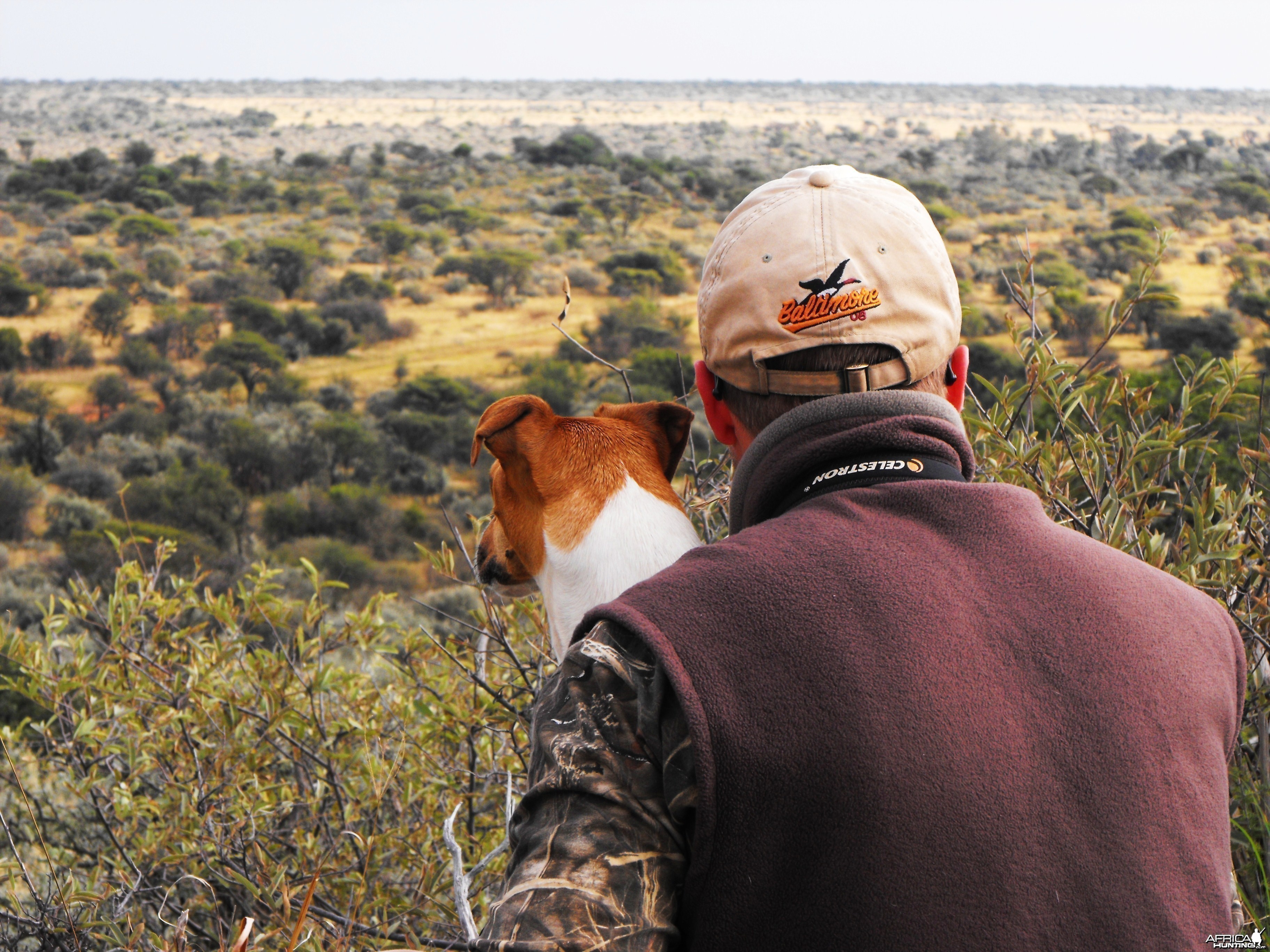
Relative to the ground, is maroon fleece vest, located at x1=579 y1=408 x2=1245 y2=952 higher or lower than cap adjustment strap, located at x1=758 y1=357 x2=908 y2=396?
lower

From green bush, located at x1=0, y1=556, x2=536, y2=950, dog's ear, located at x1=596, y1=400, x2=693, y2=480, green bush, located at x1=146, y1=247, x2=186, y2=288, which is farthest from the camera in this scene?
green bush, located at x1=146, y1=247, x2=186, y2=288

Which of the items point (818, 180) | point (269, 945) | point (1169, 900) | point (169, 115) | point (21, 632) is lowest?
point (269, 945)

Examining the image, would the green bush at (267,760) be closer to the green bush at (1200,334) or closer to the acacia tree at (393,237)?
the green bush at (1200,334)

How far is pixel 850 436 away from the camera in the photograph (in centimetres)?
120

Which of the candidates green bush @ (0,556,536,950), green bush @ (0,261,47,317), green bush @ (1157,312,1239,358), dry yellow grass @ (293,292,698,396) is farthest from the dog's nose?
green bush @ (0,261,47,317)

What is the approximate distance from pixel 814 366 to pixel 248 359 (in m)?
21.6

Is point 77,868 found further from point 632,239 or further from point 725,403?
point 632,239

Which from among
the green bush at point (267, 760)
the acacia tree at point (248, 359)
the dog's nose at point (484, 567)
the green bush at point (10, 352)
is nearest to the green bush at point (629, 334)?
the acacia tree at point (248, 359)

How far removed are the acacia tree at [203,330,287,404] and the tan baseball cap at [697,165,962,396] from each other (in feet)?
→ 66.9

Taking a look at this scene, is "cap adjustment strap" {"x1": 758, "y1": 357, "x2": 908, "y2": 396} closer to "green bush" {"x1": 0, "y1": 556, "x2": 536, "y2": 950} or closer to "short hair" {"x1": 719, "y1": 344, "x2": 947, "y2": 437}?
"short hair" {"x1": 719, "y1": 344, "x2": 947, "y2": 437}

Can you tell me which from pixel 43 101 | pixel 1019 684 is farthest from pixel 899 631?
pixel 43 101

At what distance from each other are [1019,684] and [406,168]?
51.8 meters

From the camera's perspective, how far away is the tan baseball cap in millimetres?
1312

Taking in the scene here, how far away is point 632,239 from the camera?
34688 mm
